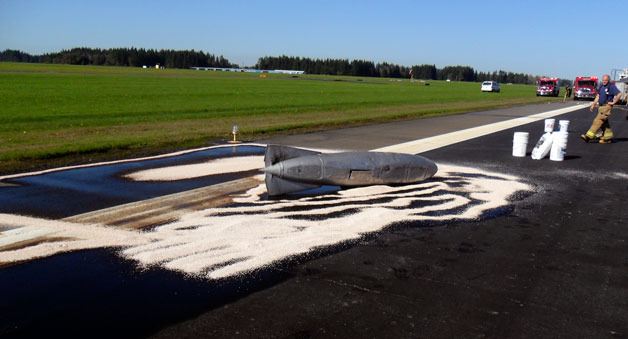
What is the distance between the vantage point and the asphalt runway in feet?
13.5

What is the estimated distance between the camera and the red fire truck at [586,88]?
57.2 metres

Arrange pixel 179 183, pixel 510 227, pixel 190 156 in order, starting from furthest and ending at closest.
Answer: pixel 190 156, pixel 179 183, pixel 510 227

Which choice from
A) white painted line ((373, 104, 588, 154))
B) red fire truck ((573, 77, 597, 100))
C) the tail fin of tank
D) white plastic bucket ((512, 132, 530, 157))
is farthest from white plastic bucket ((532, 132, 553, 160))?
red fire truck ((573, 77, 597, 100))

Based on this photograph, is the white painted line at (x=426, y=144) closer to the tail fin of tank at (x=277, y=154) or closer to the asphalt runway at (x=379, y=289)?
the asphalt runway at (x=379, y=289)

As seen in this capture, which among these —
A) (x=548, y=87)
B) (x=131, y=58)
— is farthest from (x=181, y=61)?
(x=548, y=87)

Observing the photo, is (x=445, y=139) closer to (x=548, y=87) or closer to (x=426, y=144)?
(x=426, y=144)

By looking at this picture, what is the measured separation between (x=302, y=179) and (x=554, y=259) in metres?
3.99

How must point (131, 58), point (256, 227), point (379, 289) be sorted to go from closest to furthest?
point (379, 289)
point (256, 227)
point (131, 58)

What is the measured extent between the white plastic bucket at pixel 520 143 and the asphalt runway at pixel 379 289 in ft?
19.9

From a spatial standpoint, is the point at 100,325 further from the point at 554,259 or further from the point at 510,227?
the point at 510,227

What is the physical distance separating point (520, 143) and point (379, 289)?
1004cm

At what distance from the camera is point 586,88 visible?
57.5 m

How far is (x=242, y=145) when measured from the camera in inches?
570

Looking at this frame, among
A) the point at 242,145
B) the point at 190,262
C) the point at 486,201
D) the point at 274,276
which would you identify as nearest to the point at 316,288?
the point at 274,276
